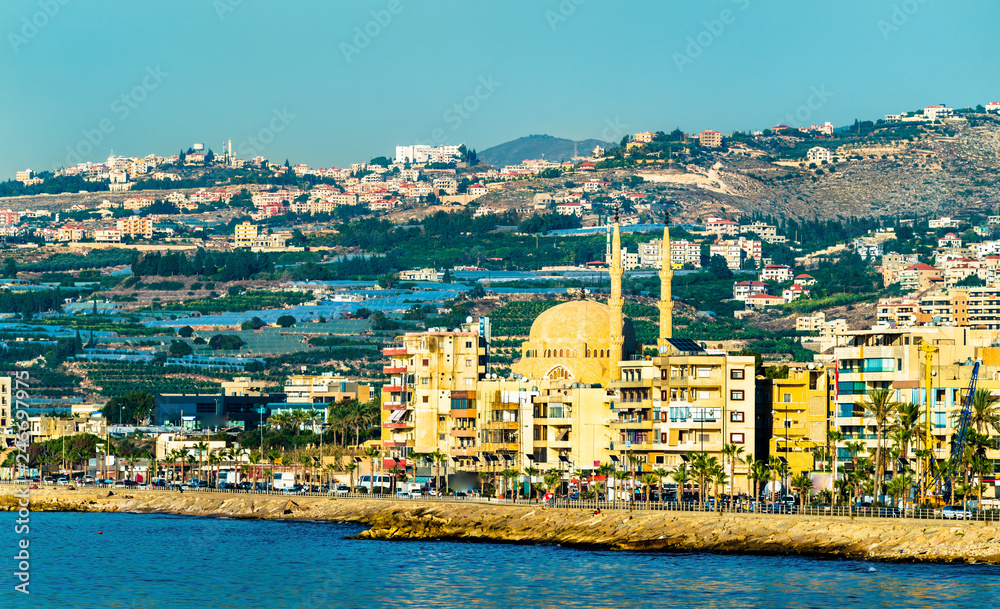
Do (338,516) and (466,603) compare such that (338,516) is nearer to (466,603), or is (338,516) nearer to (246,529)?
(246,529)

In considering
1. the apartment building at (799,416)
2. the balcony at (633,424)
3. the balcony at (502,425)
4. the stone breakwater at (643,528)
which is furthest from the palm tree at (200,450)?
the apartment building at (799,416)

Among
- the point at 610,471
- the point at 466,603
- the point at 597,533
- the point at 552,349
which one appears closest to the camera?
the point at 466,603

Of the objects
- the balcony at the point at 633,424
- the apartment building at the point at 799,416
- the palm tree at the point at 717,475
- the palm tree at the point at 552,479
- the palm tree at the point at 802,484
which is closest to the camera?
the palm tree at the point at 802,484

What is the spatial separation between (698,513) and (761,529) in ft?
14.7

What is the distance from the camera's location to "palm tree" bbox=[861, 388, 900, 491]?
3250 inches

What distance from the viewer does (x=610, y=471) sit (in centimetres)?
9688

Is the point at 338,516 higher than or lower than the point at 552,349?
lower

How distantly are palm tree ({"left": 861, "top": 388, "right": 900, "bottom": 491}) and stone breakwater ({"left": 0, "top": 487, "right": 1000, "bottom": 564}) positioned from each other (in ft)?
17.8

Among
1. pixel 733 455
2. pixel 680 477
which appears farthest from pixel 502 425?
pixel 680 477

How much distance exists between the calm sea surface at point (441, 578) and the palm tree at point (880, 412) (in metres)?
8.67

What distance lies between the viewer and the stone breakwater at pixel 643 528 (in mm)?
73500

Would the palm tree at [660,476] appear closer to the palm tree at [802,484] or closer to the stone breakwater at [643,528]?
the stone breakwater at [643,528]

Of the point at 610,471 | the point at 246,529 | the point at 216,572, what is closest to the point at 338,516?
the point at 246,529

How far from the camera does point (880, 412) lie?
273 feet
